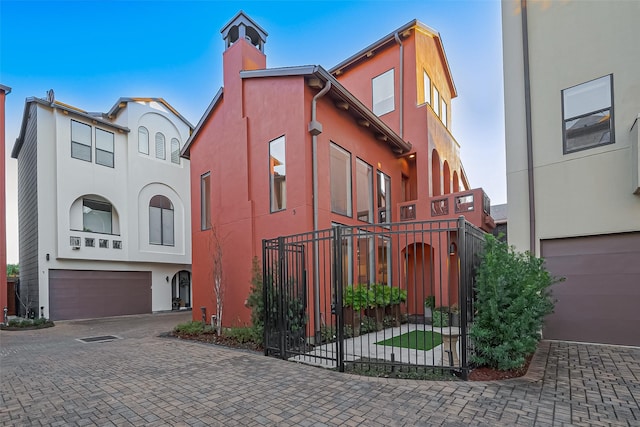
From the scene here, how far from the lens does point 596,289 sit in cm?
734

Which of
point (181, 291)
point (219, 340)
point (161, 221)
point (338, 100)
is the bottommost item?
point (181, 291)

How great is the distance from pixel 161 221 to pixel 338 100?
513 inches

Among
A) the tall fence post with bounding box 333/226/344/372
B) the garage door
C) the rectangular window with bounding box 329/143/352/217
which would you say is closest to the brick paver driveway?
the tall fence post with bounding box 333/226/344/372

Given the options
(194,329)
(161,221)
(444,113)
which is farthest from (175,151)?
(444,113)

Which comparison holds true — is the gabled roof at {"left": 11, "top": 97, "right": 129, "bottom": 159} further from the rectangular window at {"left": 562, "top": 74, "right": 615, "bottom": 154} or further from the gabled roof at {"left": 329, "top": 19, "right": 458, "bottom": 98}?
the rectangular window at {"left": 562, "top": 74, "right": 615, "bottom": 154}

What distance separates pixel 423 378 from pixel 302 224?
164 inches

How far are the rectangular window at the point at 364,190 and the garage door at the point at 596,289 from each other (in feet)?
15.4

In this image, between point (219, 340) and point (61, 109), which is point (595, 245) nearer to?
point (219, 340)

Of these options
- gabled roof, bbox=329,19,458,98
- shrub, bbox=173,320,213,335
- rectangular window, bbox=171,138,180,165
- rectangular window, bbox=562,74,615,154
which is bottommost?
shrub, bbox=173,320,213,335

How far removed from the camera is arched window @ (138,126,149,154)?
695 inches

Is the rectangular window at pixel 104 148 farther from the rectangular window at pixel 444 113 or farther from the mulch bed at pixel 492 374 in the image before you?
the mulch bed at pixel 492 374

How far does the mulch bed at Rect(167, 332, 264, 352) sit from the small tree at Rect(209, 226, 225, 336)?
0.94 feet

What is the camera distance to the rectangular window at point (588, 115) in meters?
7.31

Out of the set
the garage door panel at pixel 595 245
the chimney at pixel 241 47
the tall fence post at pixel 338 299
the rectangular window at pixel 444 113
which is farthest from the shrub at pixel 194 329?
the rectangular window at pixel 444 113
